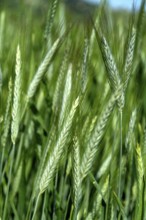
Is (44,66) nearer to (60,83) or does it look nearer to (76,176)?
(60,83)

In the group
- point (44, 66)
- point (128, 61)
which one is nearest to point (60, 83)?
point (44, 66)

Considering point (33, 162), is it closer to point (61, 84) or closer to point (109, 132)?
point (109, 132)

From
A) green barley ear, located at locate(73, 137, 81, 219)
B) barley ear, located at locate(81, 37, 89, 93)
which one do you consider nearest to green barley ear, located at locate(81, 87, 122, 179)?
green barley ear, located at locate(73, 137, 81, 219)

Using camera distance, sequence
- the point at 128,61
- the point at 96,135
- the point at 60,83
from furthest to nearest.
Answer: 1. the point at 60,83
2. the point at 128,61
3. the point at 96,135

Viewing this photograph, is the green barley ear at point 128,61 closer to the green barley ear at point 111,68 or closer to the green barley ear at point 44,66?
the green barley ear at point 111,68

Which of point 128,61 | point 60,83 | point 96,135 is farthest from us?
point 60,83

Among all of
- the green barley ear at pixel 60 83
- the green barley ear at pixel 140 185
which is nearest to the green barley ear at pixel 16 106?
the green barley ear at pixel 60 83

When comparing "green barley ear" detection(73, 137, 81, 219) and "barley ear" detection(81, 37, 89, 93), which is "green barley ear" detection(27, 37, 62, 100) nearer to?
"barley ear" detection(81, 37, 89, 93)

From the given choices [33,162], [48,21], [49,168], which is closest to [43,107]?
[33,162]

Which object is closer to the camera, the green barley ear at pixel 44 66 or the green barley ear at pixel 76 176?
the green barley ear at pixel 76 176
